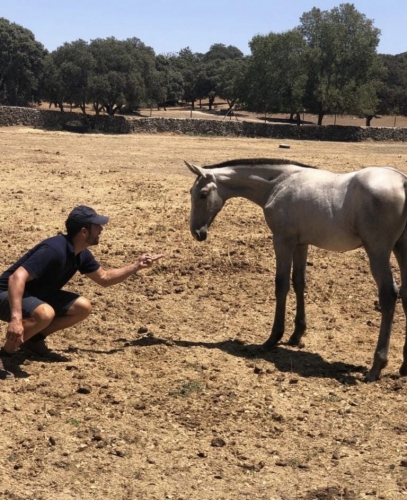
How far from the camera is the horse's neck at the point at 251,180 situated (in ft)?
23.1

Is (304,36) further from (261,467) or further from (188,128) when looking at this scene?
(261,467)

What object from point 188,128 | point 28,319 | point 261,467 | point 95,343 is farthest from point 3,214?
point 188,128

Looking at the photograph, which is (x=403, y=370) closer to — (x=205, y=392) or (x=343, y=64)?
(x=205, y=392)

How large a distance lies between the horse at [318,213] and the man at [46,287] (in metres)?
1.32

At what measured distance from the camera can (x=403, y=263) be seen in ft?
21.2

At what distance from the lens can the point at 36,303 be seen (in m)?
5.85

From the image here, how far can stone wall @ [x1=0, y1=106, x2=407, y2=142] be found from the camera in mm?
41125

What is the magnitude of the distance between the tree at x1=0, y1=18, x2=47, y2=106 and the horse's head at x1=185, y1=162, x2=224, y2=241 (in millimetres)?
56696

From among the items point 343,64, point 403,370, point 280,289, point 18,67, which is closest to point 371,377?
point 403,370

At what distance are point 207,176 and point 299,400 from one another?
2537 mm

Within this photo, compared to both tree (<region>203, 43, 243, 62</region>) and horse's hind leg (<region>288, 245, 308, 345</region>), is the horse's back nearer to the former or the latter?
horse's hind leg (<region>288, 245, 308, 345</region>)

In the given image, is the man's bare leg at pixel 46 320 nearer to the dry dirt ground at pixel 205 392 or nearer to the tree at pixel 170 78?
the dry dirt ground at pixel 205 392

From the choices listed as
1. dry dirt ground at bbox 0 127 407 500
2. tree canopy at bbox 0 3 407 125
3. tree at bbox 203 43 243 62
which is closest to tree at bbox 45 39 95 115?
tree canopy at bbox 0 3 407 125

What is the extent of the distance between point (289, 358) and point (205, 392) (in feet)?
4.34
